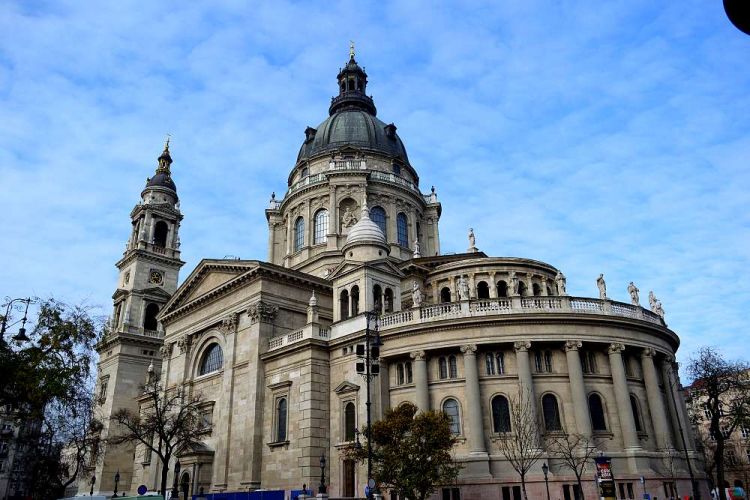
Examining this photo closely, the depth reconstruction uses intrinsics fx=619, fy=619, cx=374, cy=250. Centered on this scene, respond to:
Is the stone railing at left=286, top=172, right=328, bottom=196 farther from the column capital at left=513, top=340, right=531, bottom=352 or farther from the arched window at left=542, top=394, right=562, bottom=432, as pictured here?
the arched window at left=542, top=394, right=562, bottom=432

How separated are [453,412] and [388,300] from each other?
943 centimetres

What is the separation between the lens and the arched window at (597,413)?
105ft

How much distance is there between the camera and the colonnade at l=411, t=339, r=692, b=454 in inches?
1224

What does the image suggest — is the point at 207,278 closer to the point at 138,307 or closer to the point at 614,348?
the point at 138,307

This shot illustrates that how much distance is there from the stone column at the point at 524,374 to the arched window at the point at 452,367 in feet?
10.9

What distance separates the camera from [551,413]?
3188cm

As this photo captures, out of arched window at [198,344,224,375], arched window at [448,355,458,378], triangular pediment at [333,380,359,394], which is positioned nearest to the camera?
arched window at [448,355,458,378]

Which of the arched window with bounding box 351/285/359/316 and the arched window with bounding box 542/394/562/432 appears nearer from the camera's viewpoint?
the arched window with bounding box 542/394/562/432

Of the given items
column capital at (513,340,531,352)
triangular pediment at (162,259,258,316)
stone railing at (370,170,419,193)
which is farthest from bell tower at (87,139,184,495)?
column capital at (513,340,531,352)

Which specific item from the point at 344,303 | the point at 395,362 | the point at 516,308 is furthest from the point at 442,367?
the point at 344,303

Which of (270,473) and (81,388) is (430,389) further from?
(81,388)

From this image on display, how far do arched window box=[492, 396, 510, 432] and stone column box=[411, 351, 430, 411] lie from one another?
137 inches

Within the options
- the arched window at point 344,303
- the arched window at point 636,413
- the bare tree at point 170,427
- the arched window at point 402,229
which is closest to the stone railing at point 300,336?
the arched window at point 344,303

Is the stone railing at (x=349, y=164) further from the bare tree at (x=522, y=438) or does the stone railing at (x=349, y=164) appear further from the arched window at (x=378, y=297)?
the bare tree at (x=522, y=438)
